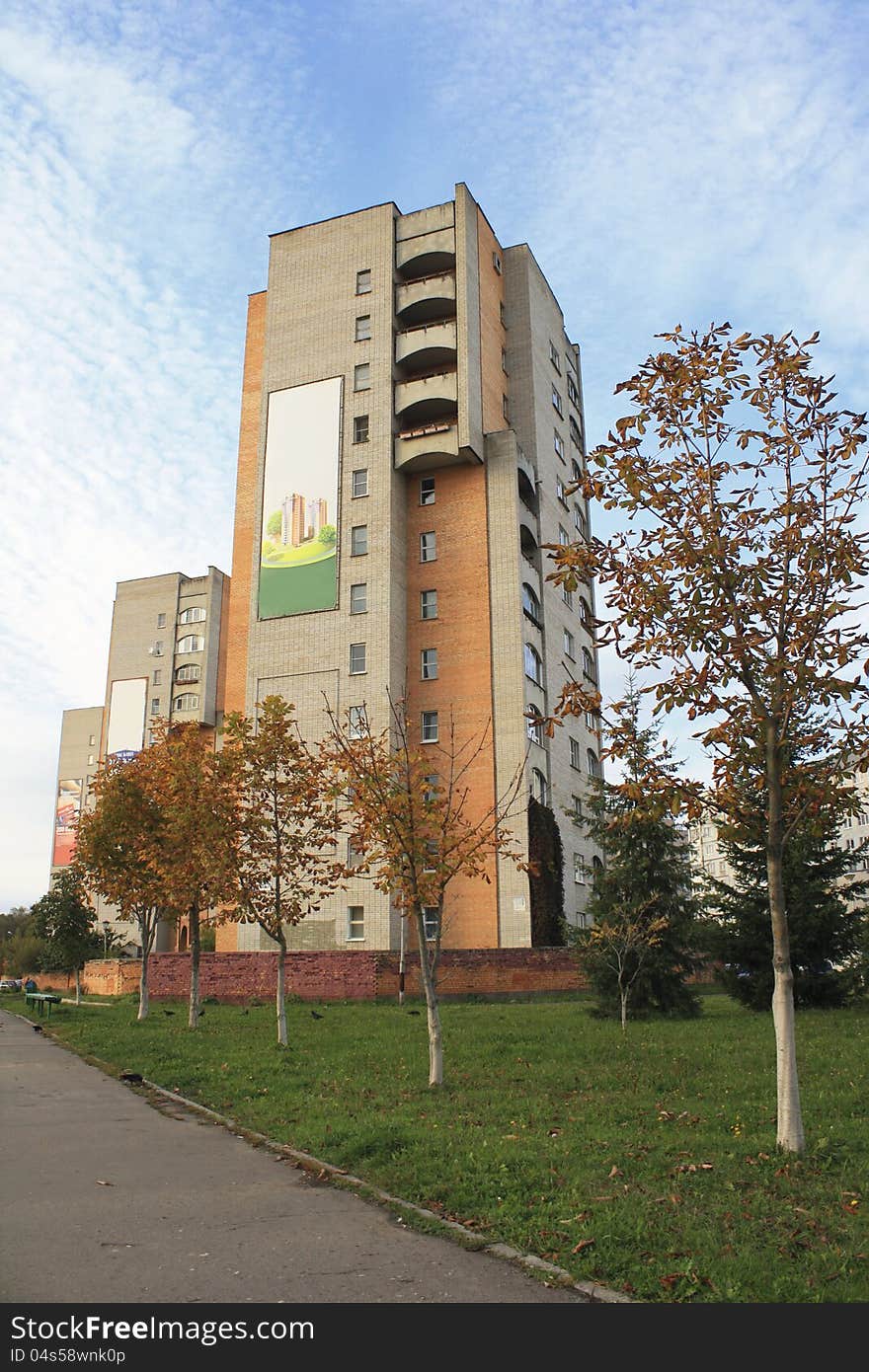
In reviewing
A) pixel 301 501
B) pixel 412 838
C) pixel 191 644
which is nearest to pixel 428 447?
pixel 301 501

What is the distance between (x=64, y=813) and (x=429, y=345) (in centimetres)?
6805

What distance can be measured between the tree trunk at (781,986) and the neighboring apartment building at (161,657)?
64.2m

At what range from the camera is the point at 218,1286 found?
19.2 ft

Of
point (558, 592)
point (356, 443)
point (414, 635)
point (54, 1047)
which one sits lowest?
point (54, 1047)

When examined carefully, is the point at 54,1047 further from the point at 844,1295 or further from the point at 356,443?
the point at 356,443

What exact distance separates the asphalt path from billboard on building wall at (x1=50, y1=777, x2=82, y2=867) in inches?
3282

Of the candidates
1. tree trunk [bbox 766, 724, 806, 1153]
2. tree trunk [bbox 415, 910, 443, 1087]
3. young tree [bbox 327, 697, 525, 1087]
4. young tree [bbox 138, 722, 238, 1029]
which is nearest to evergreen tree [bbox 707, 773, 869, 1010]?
young tree [bbox 327, 697, 525, 1087]

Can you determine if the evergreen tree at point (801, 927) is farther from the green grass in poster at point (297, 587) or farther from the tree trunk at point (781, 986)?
the green grass in poster at point (297, 587)

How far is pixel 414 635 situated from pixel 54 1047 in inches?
977

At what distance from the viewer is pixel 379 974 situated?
34062 millimetres

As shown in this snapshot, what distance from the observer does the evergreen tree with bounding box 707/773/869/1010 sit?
2170 cm

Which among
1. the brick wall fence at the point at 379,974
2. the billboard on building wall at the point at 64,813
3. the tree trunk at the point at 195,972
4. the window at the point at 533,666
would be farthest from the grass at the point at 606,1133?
the billboard on building wall at the point at 64,813

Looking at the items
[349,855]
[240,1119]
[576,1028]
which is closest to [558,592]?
[349,855]

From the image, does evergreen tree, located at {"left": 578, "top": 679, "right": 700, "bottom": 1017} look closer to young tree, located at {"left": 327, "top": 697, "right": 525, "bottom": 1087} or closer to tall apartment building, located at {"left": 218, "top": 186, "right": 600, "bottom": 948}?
A: young tree, located at {"left": 327, "top": 697, "right": 525, "bottom": 1087}
